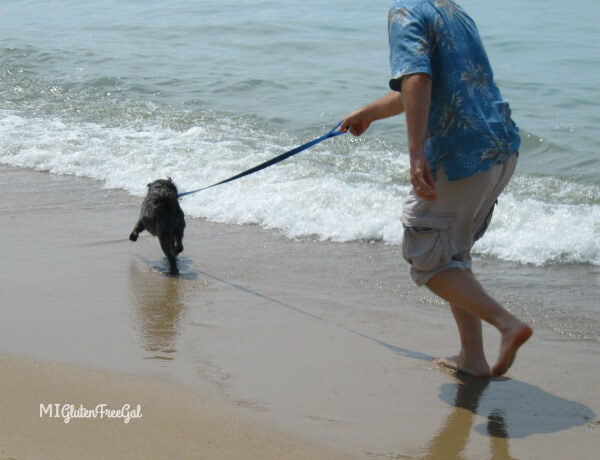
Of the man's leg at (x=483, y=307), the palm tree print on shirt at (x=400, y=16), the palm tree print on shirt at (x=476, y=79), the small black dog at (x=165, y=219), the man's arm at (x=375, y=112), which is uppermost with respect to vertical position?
the palm tree print on shirt at (x=400, y=16)

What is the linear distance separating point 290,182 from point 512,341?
15.1ft

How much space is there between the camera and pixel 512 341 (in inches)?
148

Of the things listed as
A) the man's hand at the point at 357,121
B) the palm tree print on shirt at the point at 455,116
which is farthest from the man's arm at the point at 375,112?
the palm tree print on shirt at the point at 455,116

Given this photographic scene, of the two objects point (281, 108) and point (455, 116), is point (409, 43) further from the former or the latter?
point (281, 108)

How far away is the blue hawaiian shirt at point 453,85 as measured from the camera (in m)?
3.51

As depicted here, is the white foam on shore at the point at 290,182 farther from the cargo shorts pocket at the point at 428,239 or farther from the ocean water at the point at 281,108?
the cargo shorts pocket at the point at 428,239

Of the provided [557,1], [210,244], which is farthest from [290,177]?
[557,1]

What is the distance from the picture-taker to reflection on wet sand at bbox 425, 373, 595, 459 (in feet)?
11.6

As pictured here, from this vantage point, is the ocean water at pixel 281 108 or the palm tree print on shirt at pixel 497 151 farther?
the ocean water at pixel 281 108

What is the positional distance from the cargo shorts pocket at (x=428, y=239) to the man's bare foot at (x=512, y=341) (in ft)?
1.39

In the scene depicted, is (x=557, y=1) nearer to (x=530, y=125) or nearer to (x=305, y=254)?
(x=530, y=125)

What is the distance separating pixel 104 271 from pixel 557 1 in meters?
16.9

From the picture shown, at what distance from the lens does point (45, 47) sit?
17328mm

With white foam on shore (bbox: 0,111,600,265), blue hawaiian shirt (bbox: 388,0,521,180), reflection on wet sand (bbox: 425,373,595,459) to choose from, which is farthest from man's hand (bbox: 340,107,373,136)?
white foam on shore (bbox: 0,111,600,265)
